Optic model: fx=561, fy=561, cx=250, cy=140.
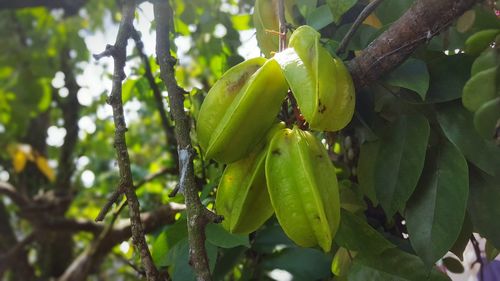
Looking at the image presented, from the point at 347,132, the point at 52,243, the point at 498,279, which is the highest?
the point at 347,132

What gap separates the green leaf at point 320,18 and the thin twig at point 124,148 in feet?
0.84

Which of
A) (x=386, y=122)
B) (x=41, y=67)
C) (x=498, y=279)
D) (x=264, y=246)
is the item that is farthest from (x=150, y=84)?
(x=41, y=67)

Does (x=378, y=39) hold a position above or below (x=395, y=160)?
above

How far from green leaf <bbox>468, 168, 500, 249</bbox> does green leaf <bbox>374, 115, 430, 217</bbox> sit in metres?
0.09

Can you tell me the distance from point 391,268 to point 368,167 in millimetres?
145

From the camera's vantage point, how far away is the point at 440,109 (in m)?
0.71

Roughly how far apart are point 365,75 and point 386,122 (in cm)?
12

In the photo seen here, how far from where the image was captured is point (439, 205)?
684 mm

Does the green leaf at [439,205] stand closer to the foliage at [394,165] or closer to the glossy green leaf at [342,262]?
the foliage at [394,165]

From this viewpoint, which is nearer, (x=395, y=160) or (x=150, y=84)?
(x=395, y=160)

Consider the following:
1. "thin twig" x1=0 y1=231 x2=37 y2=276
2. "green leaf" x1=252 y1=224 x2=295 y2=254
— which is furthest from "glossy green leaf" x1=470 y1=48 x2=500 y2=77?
"thin twig" x1=0 y1=231 x2=37 y2=276

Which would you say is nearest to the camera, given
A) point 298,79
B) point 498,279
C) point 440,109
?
point 298,79

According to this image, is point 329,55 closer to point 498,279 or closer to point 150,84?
point 498,279

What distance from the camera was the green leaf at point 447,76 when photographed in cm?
68
